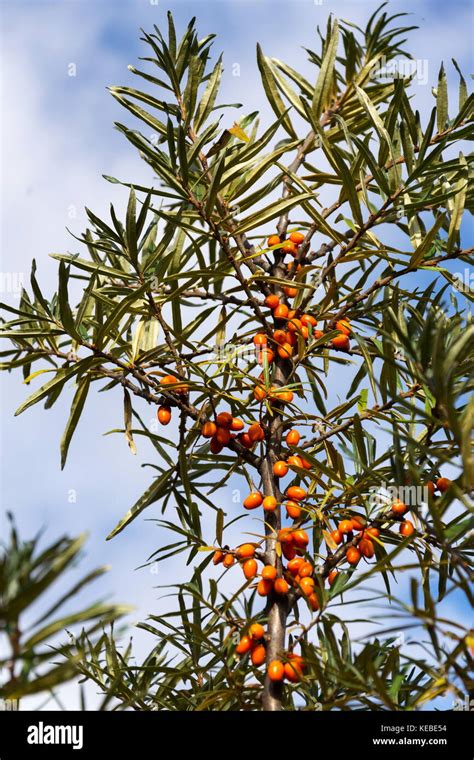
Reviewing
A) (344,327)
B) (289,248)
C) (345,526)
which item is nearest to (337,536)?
(345,526)

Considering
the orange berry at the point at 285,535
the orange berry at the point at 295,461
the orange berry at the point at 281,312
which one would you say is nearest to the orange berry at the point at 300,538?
the orange berry at the point at 285,535

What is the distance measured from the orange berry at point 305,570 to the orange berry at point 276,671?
0.43 ft

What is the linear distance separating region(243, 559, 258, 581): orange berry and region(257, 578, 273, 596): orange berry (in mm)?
18

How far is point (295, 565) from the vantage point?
1121mm

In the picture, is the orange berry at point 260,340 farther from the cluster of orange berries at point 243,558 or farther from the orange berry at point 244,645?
the orange berry at point 244,645

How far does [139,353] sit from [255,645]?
1.66 feet

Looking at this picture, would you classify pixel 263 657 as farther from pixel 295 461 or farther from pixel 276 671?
pixel 295 461

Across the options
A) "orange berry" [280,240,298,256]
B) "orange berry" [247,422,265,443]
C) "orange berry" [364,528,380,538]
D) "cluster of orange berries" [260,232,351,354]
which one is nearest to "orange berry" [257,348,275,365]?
"cluster of orange berries" [260,232,351,354]

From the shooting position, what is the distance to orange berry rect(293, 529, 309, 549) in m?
1.12

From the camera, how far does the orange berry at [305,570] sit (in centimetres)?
109

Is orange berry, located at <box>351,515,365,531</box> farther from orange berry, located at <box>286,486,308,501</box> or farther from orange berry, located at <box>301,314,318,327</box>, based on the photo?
orange berry, located at <box>301,314,318,327</box>

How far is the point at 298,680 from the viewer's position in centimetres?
104
